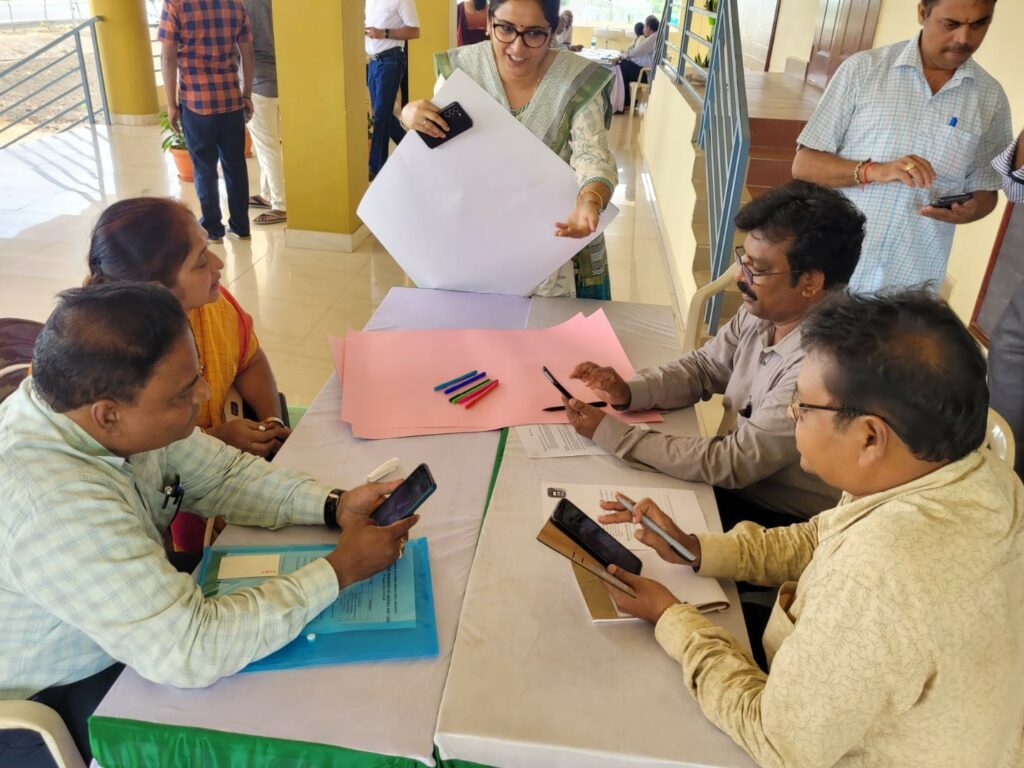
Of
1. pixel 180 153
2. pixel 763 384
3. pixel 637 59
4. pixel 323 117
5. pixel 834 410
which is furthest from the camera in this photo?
pixel 637 59

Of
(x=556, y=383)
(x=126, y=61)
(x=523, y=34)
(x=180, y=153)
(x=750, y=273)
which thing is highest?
(x=523, y=34)

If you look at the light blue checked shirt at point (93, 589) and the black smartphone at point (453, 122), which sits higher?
the black smartphone at point (453, 122)

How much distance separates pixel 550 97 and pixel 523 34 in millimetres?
173

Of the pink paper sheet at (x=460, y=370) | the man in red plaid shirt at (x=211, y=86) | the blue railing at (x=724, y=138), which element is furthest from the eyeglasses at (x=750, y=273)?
the man in red plaid shirt at (x=211, y=86)

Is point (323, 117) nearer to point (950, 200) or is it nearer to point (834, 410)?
point (950, 200)

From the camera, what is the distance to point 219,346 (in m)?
1.76

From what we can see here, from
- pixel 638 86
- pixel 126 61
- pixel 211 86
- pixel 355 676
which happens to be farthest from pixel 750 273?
pixel 638 86

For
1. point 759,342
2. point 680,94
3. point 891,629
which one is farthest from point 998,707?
point 680,94

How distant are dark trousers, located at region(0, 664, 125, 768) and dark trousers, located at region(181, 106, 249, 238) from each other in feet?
11.9

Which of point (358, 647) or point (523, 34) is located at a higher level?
point (523, 34)

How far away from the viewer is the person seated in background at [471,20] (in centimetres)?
729

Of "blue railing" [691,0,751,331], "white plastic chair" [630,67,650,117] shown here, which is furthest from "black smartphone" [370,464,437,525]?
"white plastic chair" [630,67,650,117]

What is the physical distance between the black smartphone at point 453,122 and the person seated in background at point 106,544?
1.01 m

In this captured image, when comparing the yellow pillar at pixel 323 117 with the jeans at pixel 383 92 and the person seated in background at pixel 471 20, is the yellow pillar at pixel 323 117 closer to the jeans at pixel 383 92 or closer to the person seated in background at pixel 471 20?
the jeans at pixel 383 92
